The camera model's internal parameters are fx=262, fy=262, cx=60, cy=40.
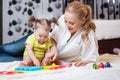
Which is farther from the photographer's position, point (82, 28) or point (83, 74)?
point (82, 28)

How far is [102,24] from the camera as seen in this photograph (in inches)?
109

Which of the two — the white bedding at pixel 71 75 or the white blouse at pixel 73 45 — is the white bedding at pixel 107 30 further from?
the white bedding at pixel 71 75

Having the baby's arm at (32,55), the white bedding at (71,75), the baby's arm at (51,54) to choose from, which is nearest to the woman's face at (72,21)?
the baby's arm at (51,54)

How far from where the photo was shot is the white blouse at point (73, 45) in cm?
188

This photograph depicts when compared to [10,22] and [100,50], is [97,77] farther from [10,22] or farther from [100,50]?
[10,22]

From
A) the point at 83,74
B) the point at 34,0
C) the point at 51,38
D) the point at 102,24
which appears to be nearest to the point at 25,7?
the point at 34,0

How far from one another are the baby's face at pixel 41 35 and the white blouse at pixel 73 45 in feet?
0.71

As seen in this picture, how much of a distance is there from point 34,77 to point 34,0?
2816 mm

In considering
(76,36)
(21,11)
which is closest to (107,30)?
(76,36)

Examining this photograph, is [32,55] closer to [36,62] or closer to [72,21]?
[36,62]

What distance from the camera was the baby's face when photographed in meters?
1.67

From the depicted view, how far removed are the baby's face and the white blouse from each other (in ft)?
0.71

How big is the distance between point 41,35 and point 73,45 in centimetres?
32

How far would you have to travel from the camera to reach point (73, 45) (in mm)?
1910
